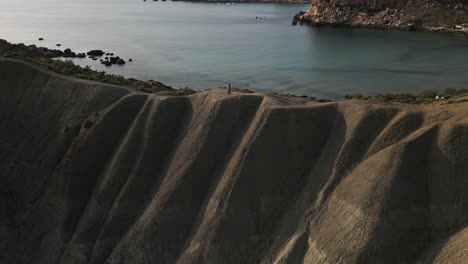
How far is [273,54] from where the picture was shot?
8238 centimetres

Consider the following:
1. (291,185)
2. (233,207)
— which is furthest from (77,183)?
(291,185)

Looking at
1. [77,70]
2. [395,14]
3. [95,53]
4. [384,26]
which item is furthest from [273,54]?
[395,14]

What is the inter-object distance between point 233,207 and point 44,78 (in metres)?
23.1

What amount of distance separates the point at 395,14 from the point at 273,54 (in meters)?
49.5

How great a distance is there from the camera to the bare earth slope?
1970cm

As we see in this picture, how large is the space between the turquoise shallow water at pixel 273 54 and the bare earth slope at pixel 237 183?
31.6 m

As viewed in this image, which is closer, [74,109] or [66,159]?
[66,159]

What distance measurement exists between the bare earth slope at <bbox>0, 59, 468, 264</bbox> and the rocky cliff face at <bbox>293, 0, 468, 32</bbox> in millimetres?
91429

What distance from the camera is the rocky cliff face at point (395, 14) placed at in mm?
102625

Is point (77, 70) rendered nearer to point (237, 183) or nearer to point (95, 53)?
point (237, 183)

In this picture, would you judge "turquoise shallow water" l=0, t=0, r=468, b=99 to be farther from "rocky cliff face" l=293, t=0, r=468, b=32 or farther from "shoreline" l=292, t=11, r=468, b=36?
"rocky cliff face" l=293, t=0, r=468, b=32

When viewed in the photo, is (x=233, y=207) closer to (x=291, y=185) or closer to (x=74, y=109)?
(x=291, y=185)

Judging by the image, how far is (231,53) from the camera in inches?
3292

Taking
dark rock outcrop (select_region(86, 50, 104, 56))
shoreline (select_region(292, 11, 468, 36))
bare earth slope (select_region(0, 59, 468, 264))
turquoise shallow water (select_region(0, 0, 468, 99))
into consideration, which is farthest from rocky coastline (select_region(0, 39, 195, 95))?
shoreline (select_region(292, 11, 468, 36))
